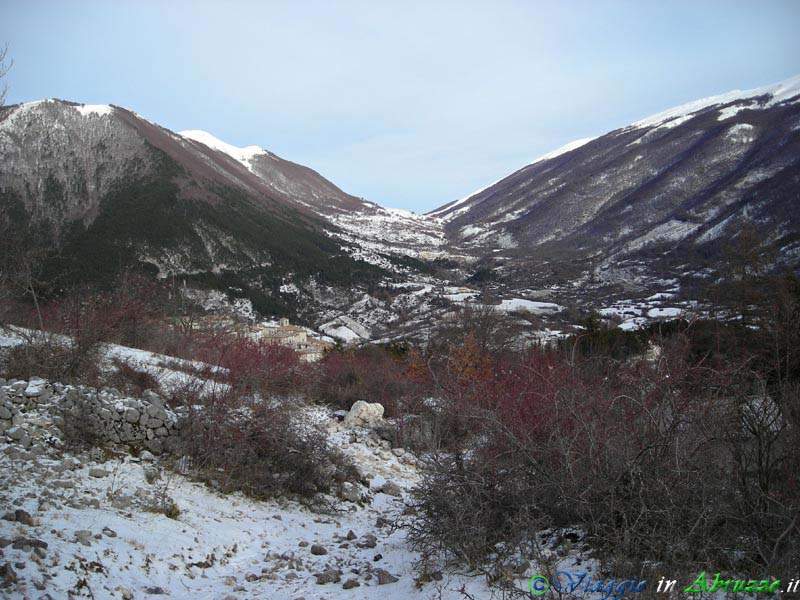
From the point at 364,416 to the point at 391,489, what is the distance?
5429 millimetres

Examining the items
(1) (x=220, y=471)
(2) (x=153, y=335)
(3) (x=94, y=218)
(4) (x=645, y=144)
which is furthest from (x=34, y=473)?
(4) (x=645, y=144)

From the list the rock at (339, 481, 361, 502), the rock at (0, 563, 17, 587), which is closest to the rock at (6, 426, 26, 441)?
the rock at (0, 563, 17, 587)

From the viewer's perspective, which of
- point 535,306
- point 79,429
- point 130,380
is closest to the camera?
point 79,429

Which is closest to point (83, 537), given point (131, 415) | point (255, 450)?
point (131, 415)

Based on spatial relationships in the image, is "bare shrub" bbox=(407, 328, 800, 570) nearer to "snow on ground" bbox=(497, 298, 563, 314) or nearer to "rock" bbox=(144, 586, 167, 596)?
"rock" bbox=(144, 586, 167, 596)

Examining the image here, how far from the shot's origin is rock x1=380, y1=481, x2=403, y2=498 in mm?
10375

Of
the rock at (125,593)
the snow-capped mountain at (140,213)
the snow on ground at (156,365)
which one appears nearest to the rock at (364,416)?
the snow on ground at (156,365)

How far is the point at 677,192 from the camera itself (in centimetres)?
13938

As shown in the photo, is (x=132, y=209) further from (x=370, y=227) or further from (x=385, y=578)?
(x=370, y=227)

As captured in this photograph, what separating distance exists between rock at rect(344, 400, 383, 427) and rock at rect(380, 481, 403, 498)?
15.2ft

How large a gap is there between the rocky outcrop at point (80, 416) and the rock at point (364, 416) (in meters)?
6.91

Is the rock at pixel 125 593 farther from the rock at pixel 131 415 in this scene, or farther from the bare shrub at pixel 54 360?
the bare shrub at pixel 54 360

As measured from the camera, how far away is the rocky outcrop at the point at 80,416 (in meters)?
7.49

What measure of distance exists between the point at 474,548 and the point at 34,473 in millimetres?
5393
